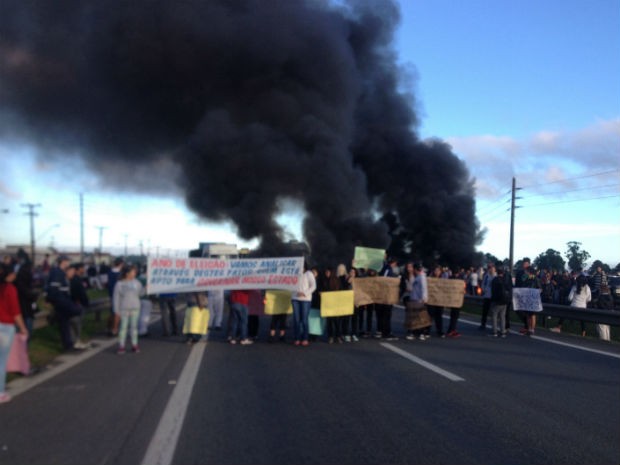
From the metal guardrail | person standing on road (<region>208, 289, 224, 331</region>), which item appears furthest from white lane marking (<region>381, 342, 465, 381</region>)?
the metal guardrail

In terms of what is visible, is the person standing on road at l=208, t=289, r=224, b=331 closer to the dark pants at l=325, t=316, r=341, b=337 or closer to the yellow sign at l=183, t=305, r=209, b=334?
the yellow sign at l=183, t=305, r=209, b=334

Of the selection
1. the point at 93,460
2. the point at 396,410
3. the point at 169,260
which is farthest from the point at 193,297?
the point at 93,460

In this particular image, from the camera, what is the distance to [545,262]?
1750 inches

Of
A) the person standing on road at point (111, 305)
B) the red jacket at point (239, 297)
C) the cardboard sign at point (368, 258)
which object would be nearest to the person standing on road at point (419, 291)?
the red jacket at point (239, 297)

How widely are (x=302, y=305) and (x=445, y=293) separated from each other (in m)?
3.62

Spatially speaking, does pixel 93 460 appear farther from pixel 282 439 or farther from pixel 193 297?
pixel 193 297

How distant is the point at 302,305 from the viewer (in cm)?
1172

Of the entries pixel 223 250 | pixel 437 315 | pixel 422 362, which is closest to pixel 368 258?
pixel 437 315

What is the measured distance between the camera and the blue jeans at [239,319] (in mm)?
11883

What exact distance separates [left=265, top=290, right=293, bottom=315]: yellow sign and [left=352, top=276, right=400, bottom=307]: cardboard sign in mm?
1446

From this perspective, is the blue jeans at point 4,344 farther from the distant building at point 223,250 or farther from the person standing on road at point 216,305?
the distant building at point 223,250

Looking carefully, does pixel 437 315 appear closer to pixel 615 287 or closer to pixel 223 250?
pixel 615 287

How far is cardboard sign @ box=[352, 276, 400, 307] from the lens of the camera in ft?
41.9

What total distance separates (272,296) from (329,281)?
1134 millimetres
